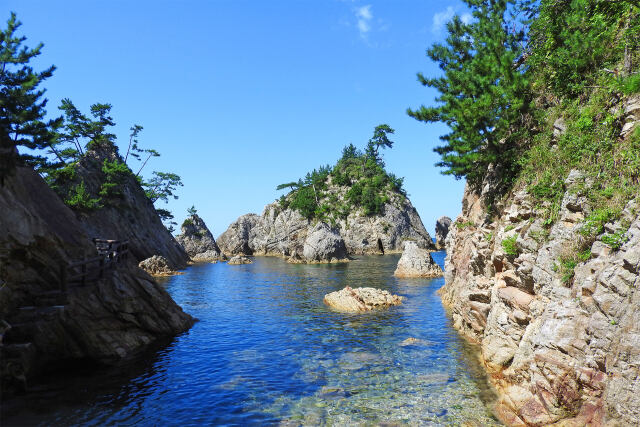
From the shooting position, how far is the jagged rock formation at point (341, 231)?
9681 centimetres

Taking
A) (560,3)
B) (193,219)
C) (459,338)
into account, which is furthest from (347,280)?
(193,219)

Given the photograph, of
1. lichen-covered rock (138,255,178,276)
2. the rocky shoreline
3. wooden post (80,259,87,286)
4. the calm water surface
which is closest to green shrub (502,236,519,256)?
the calm water surface

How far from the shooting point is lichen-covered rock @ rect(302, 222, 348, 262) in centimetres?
7144

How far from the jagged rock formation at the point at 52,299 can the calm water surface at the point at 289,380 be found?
136 centimetres

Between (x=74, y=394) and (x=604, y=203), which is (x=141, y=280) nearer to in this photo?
(x=74, y=394)

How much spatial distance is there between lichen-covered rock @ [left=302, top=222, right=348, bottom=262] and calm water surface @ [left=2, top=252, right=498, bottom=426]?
44.8m

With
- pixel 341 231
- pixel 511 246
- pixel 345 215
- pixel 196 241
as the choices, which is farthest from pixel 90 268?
pixel 345 215

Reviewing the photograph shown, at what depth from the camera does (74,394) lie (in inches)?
524

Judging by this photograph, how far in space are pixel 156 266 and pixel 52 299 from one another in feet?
133

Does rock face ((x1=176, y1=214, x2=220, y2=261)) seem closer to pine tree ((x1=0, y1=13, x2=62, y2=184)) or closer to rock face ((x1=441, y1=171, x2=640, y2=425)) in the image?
pine tree ((x1=0, y1=13, x2=62, y2=184))

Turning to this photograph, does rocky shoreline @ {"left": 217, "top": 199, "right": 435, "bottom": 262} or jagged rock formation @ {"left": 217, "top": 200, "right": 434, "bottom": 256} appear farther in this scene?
jagged rock formation @ {"left": 217, "top": 200, "right": 434, "bottom": 256}

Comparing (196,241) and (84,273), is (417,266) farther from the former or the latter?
(196,241)

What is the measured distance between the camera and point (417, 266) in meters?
46.2

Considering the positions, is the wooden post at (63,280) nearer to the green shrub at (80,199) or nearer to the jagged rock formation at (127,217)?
the jagged rock formation at (127,217)
